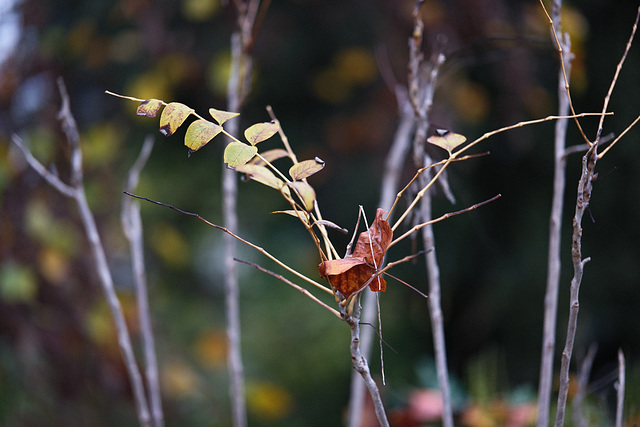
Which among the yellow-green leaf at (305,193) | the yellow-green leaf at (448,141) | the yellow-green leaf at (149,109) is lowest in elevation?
the yellow-green leaf at (305,193)

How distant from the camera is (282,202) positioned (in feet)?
5.02

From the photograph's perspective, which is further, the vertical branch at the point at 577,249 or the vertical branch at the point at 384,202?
the vertical branch at the point at 384,202

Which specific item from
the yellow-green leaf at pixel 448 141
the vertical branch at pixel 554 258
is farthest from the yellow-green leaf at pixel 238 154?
the vertical branch at pixel 554 258

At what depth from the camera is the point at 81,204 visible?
62cm

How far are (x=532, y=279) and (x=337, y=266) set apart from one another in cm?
130

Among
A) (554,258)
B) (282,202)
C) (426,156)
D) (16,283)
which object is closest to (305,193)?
(426,156)

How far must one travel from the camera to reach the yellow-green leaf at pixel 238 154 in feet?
1.15

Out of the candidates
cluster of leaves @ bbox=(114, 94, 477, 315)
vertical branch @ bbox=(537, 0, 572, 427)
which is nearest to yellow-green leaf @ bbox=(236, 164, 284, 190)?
cluster of leaves @ bbox=(114, 94, 477, 315)

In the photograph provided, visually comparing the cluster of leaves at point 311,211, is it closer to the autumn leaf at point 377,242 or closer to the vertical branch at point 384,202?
the autumn leaf at point 377,242

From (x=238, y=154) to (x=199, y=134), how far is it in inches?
1.4

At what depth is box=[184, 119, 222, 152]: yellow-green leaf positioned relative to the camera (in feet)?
1.20

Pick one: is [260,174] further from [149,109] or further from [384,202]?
[384,202]

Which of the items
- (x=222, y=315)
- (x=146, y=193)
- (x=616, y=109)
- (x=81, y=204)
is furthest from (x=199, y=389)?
(x=616, y=109)

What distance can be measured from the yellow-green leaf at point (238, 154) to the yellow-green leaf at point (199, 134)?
17 mm
